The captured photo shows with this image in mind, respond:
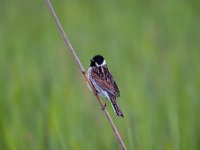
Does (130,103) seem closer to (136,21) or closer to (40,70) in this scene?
(40,70)

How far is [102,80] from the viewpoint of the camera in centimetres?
478

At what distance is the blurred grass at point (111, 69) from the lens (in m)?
5.15

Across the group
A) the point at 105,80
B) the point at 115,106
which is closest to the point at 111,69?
the point at 105,80

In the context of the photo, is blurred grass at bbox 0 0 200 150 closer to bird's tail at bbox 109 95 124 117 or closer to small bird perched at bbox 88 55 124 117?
bird's tail at bbox 109 95 124 117

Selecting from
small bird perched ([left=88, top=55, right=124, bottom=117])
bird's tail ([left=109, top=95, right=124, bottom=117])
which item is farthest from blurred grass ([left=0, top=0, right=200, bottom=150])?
small bird perched ([left=88, top=55, right=124, bottom=117])

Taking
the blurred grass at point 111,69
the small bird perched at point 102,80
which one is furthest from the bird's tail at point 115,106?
the blurred grass at point 111,69

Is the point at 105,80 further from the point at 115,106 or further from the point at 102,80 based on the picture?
the point at 115,106

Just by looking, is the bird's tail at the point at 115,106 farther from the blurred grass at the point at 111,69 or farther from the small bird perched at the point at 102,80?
the blurred grass at the point at 111,69

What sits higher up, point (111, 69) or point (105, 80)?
point (105, 80)

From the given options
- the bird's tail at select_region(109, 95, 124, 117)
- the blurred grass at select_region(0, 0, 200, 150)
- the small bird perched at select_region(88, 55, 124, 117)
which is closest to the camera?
the bird's tail at select_region(109, 95, 124, 117)

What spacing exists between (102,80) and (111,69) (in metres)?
2.88

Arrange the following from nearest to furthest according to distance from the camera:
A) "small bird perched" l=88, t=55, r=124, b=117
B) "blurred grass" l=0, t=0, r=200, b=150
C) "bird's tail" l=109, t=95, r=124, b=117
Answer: "bird's tail" l=109, t=95, r=124, b=117 < "small bird perched" l=88, t=55, r=124, b=117 < "blurred grass" l=0, t=0, r=200, b=150

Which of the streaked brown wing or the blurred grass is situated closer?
the streaked brown wing

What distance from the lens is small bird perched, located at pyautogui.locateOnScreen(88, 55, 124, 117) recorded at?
4.61 m
